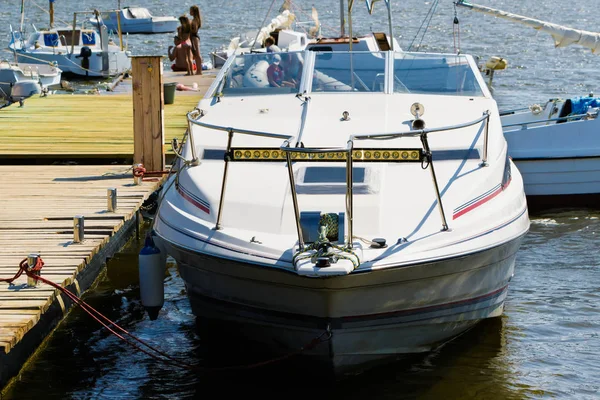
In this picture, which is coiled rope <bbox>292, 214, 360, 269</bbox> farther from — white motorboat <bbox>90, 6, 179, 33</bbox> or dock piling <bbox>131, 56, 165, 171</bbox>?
white motorboat <bbox>90, 6, 179, 33</bbox>

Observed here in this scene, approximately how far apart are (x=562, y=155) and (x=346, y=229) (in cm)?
713

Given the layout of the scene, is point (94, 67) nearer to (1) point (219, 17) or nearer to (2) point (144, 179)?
(2) point (144, 179)

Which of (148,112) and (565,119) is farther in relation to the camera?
(565,119)

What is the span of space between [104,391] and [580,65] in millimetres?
24047

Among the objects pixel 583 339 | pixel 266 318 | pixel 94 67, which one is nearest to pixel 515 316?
pixel 583 339

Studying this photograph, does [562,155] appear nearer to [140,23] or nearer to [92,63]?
[92,63]

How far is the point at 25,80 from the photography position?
2327 centimetres

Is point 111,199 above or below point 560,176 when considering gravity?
above

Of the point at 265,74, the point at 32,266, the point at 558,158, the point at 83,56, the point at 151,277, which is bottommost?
the point at 151,277

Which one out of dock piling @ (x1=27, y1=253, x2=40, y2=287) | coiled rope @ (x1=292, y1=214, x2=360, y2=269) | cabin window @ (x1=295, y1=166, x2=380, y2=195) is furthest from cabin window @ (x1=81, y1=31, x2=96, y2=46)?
coiled rope @ (x1=292, y1=214, x2=360, y2=269)

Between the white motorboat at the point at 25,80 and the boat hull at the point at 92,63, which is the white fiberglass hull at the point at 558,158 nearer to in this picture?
the white motorboat at the point at 25,80

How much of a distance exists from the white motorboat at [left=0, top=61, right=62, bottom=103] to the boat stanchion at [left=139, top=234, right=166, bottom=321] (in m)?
12.4

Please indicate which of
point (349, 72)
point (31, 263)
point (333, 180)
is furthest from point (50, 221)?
point (349, 72)

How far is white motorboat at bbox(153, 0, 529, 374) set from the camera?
7.16 meters
